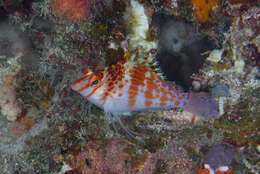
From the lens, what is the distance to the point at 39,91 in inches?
170

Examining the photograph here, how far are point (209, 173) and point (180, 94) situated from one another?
1509 millimetres

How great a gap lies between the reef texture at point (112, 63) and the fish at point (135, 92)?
27 cm

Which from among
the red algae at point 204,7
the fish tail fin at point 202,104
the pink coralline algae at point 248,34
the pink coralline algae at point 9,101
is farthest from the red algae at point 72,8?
the pink coralline algae at point 248,34

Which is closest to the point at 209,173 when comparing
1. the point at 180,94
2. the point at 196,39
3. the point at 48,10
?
the point at 180,94

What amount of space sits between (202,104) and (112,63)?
6.45 feet

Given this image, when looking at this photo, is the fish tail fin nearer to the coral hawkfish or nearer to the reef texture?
the coral hawkfish

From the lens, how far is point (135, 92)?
12.4ft

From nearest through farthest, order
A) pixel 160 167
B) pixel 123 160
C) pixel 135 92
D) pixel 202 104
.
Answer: pixel 123 160
pixel 160 167
pixel 135 92
pixel 202 104

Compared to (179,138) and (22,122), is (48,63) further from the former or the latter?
(179,138)

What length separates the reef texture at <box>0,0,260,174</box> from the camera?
3951mm

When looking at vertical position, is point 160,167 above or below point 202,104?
below

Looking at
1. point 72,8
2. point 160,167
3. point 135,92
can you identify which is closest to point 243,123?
point 160,167

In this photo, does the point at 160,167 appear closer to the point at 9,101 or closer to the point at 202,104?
the point at 202,104

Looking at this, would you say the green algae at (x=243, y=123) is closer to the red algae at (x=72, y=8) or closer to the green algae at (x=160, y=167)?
the green algae at (x=160, y=167)
